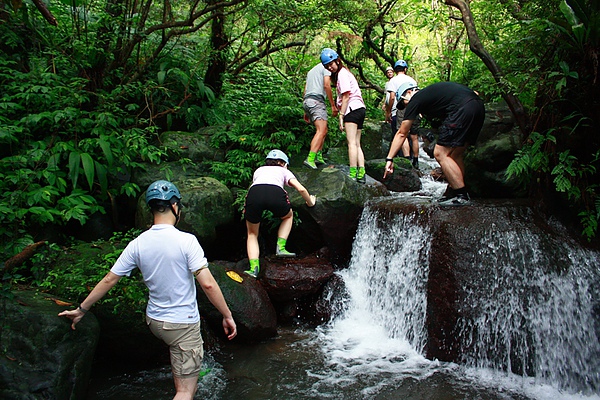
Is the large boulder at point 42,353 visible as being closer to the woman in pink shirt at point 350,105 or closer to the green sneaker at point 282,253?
the green sneaker at point 282,253

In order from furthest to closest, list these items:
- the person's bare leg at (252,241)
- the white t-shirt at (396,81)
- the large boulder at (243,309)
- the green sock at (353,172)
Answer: the white t-shirt at (396,81)
the green sock at (353,172)
the person's bare leg at (252,241)
the large boulder at (243,309)

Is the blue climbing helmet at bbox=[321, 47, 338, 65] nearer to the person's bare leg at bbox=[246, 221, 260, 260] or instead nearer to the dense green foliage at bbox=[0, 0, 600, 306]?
the dense green foliage at bbox=[0, 0, 600, 306]

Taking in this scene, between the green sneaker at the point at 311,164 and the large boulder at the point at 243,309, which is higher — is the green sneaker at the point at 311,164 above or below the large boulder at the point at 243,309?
above

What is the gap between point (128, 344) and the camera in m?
5.19

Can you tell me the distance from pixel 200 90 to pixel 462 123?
5.80m

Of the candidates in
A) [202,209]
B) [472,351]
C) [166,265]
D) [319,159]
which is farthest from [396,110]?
[166,265]

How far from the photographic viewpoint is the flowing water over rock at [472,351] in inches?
191

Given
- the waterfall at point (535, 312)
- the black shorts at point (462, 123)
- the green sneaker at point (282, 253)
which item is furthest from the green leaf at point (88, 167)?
the waterfall at point (535, 312)

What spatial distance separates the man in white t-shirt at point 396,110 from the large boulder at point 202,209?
15.8ft

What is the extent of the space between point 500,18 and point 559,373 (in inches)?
312

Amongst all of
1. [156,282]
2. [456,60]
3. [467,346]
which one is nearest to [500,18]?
[456,60]

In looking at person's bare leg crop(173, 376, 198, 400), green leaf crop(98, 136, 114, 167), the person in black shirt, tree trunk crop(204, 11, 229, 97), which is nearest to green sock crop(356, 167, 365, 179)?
the person in black shirt

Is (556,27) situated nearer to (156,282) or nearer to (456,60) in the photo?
(156,282)

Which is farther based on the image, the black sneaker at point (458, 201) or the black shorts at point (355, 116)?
the black shorts at point (355, 116)
